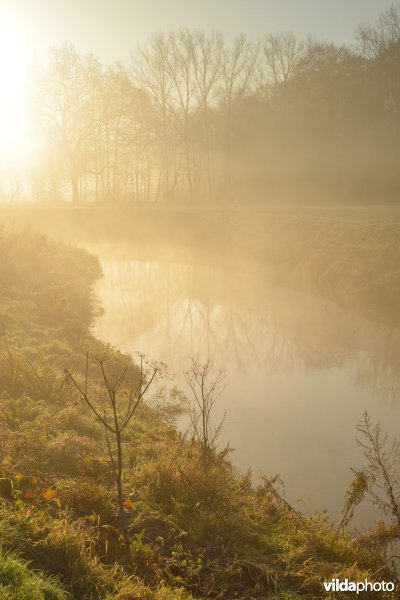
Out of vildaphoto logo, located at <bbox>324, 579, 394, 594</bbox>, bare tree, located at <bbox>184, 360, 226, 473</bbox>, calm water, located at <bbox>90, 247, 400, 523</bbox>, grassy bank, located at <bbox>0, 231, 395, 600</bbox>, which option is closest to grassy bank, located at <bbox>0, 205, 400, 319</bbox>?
calm water, located at <bbox>90, 247, 400, 523</bbox>

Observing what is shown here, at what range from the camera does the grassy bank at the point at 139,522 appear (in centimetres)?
490

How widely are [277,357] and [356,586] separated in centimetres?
899

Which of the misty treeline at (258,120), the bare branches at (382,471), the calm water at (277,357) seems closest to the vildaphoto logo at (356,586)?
the bare branches at (382,471)

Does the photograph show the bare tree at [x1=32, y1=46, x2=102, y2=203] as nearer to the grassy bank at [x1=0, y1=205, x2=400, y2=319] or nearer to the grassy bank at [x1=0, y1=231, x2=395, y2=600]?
the grassy bank at [x1=0, y1=205, x2=400, y2=319]

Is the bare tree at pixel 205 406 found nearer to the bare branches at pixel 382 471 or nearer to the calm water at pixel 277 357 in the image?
the calm water at pixel 277 357

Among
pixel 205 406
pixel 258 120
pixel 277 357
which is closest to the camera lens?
pixel 205 406

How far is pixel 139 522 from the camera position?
6.01 m

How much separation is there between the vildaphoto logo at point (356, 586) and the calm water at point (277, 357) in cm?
184

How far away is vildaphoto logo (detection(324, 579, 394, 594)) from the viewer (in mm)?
5125

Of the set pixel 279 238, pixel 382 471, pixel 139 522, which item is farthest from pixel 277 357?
pixel 279 238

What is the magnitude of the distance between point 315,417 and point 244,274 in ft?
54.8

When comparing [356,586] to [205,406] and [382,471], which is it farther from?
[205,406]

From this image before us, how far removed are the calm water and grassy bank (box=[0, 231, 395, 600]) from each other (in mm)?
894

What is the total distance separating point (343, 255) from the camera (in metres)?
23.6
